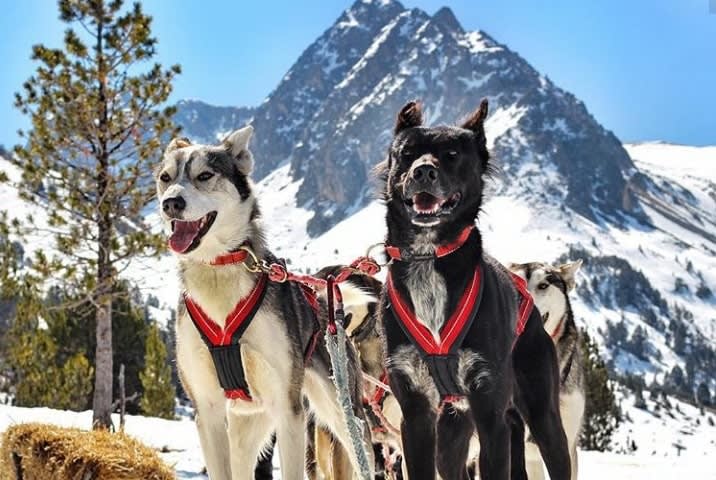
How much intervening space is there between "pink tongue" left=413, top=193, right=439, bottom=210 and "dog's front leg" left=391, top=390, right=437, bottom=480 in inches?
42.3

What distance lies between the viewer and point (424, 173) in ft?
14.1

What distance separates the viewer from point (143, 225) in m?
17.9

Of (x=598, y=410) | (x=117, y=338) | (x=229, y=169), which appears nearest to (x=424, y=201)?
(x=229, y=169)

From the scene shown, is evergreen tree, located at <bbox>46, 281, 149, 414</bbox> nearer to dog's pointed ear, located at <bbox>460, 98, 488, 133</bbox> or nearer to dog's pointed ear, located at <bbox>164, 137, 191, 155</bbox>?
dog's pointed ear, located at <bbox>164, 137, 191, 155</bbox>

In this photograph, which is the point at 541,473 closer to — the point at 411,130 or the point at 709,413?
the point at 411,130

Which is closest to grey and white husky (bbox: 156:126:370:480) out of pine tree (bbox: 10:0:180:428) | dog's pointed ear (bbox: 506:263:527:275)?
dog's pointed ear (bbox: 506:263:527:275)

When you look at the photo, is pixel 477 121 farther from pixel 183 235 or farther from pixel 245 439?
pixel 245 439

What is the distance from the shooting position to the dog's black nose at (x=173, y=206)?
5.12 m

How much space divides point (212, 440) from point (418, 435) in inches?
70.3

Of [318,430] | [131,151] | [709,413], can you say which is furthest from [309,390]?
[709,413]

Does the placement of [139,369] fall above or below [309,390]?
above

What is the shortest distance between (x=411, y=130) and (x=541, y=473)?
335 cm

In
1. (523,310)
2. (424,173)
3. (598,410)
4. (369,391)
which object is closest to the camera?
(424,173)

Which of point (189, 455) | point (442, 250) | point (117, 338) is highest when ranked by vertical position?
point (117, 338)
